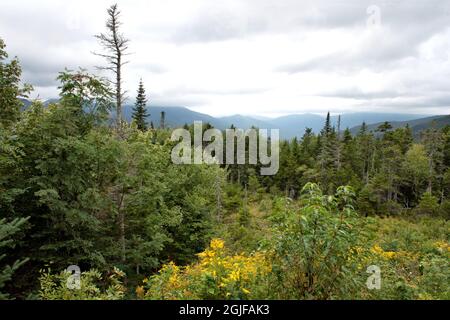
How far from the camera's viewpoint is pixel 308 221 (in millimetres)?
4352

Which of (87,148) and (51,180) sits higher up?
(87,148)

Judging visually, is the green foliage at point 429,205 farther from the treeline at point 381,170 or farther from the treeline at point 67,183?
the treeline at point 67,183

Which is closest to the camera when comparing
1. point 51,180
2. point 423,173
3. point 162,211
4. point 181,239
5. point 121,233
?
point 51,180

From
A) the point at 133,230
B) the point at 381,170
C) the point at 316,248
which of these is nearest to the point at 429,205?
the point at 381,170

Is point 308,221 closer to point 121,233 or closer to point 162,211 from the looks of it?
point 121,233

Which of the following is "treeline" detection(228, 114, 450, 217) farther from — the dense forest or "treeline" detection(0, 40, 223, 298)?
"treeline" detection(0, 40, 223, 298)

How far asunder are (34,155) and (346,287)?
9.93 metres

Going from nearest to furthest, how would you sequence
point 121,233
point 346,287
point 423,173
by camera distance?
point 346,287 → point 121,233 → point 423,173

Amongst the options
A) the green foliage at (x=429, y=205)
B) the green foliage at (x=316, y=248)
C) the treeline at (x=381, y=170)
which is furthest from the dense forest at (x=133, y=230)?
the treeline at (x=381, y=170)

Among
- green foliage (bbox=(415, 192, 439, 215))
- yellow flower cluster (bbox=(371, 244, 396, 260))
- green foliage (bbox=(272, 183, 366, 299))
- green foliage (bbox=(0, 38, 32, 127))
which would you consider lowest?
green foliage (bbox=(415, 192, 439, 215))

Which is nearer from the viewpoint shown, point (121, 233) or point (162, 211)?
point (121, 233)

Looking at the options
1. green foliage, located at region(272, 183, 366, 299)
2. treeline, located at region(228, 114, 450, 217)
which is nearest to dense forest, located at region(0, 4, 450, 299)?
green foliage, located at region(272, 183, 366, 299)

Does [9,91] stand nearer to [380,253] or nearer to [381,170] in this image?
[380,253]

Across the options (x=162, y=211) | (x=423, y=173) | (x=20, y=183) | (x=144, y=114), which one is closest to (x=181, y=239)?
(x=162, y=211)
